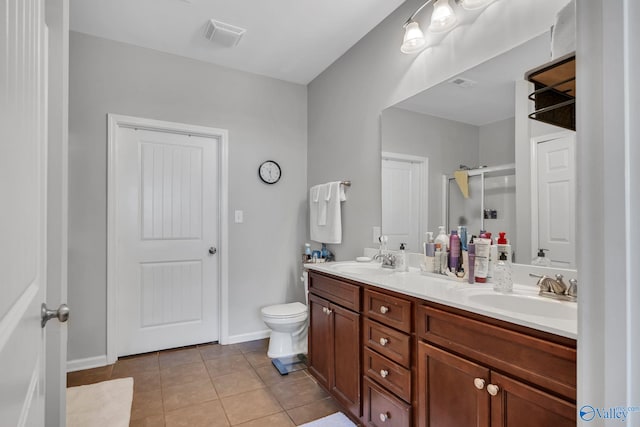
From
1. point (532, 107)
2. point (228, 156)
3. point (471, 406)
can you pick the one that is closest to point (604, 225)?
point (471, 406)

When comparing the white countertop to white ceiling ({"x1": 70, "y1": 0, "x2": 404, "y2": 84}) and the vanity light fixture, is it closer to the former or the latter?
the vanity light fixture

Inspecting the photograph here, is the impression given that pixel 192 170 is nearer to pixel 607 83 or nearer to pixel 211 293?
pixel 211 293

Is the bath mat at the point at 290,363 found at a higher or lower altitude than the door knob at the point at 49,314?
lower

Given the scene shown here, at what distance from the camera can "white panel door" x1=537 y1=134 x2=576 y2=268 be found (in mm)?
1321

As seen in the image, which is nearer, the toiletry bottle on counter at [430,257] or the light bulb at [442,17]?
the light bulb at [442,17]

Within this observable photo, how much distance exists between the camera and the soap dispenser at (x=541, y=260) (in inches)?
55.3

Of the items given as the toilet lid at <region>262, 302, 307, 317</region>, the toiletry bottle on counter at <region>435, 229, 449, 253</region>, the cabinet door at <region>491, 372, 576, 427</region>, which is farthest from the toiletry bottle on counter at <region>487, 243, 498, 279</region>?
the toilet lid at <region>262, 302, 307, 317</region>

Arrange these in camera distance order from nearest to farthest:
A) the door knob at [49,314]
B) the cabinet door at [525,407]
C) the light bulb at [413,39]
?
1. the door knob at [49,314]
2. the cabinet door at [525,407]
3. the light bulb at [413,39]

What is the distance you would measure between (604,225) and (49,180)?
1.76 meters

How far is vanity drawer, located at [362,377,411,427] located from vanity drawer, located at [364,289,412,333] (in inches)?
13.0

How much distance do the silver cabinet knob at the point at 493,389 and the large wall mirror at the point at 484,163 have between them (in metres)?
0.63

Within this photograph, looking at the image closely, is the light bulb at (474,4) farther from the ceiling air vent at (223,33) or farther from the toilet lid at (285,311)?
the toilet lid at (285,311)

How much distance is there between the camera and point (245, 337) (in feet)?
10.00

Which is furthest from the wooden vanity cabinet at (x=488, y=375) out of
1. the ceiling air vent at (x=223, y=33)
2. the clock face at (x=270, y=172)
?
the ceiling air vent at (x=223, y=33)
